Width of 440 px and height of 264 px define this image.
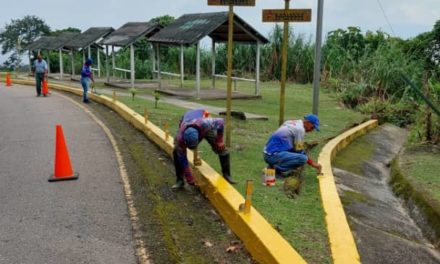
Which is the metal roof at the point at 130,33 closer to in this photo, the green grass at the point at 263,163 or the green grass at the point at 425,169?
the green grass at the point at 263,163

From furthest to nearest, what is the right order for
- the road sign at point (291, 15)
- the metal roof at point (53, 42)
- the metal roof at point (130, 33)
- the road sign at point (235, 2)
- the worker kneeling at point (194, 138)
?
the metal roof at point (53, 42) → the metal roof at point (130, 33) → the road sign at point (291, 15) → the road sign at point (235, 2) → the worker kneeling at point (194, 138)

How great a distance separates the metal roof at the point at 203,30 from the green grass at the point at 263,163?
7.52 ft

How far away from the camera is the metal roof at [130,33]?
21.5 m

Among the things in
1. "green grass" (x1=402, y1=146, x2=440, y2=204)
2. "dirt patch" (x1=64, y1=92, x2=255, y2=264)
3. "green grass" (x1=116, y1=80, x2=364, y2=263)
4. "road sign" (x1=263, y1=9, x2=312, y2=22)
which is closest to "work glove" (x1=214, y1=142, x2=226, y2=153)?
"green grass" (x1=116, y1=80, x2=364, y2=263)

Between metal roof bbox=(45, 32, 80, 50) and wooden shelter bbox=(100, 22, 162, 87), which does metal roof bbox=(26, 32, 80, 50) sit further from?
wooden shelter bbox=(100, 22, 162, 87)

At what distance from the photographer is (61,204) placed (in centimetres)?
649

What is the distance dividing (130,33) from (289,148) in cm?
1591

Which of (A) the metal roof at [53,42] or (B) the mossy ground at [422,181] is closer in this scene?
(B) the mossy ground at [422,181]

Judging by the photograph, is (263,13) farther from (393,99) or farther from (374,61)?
(374,61)

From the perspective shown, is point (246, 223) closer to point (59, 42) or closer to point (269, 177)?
point (269, 177)

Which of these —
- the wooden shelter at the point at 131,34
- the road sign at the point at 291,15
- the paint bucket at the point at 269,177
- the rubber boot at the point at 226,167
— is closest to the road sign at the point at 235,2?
the road sign at the point at 291,15

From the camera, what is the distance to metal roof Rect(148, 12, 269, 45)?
723 inches

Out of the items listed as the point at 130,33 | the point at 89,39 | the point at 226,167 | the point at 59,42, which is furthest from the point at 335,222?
the point at 59,42

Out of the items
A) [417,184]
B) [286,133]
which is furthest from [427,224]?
[286,133]
